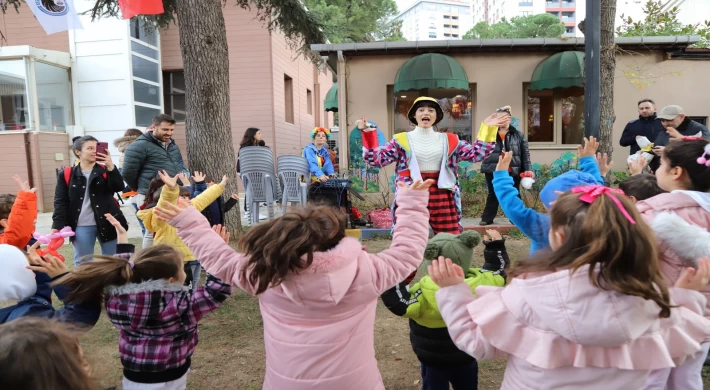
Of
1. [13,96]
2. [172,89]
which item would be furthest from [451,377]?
[172,89]

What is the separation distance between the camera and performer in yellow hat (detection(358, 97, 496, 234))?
397 centimetres

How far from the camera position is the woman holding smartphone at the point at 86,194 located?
4.15 meters

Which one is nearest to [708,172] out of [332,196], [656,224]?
[656,224]

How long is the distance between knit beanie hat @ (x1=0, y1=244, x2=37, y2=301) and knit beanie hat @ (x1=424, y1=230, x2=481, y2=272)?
1668mm

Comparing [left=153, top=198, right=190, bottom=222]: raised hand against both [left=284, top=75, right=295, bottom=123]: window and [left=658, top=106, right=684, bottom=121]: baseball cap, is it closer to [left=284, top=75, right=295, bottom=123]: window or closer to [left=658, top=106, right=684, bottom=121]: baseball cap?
[left=658, top=106, right=684, bottom=121]: baseball cap

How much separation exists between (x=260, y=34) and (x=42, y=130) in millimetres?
6175

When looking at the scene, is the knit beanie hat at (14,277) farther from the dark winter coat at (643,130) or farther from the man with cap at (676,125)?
the dark winter coat at (643,130)

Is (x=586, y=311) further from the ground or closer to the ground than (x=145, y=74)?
closer to the ground

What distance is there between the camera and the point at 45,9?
526cm

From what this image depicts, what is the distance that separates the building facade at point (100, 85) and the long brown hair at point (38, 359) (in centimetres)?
1088

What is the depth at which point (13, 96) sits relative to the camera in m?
12.0

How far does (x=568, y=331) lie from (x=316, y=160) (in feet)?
21.2

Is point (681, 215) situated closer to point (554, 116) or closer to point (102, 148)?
point (102, 148)

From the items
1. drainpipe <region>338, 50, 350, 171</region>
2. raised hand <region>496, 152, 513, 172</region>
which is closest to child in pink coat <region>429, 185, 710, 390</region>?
raised hand <region>496, 152, 513, 172</region>
